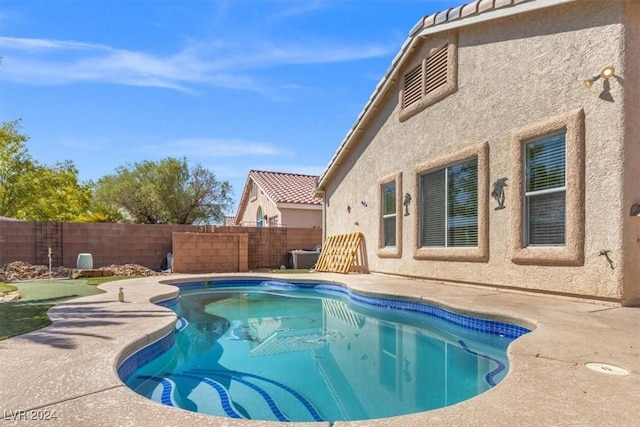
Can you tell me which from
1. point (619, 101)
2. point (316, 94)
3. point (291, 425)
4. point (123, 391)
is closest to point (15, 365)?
point (123, 391)

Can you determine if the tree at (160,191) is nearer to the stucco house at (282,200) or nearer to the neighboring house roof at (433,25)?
the stucco house at (282,200)

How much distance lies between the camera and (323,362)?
5312 mm

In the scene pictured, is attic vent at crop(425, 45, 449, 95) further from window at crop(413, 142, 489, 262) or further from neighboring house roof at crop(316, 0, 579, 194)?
window at crop(413, 142, 489, 262)

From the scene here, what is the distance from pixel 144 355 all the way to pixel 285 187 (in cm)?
2055

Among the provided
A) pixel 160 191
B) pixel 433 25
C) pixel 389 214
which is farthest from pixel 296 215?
pixel 433 25

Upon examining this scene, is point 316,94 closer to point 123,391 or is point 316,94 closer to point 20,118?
point 123,391

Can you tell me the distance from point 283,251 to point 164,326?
13458mm

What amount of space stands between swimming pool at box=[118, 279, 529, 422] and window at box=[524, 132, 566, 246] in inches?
99.2

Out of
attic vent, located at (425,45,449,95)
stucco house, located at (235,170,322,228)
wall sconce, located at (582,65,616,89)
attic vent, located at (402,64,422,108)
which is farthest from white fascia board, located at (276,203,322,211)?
wall sconce, located at (582,65,616,89)

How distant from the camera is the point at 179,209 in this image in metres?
29.1

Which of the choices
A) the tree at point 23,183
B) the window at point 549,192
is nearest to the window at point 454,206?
the window at point 549,192

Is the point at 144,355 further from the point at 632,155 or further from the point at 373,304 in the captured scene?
the point at 632,155

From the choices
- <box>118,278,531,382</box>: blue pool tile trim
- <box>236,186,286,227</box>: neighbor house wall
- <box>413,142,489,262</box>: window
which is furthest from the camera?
<box>236,186,286,227</box>: neighbor house wall

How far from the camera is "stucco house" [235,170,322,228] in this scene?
893 inches
